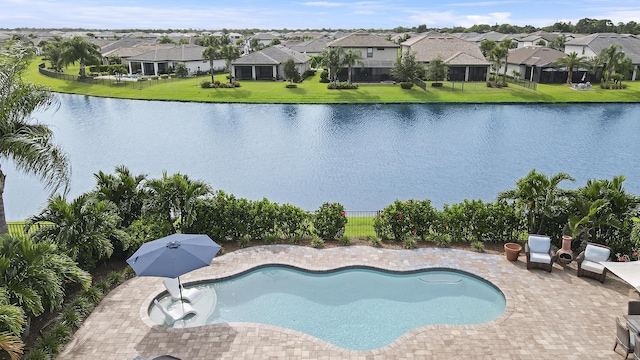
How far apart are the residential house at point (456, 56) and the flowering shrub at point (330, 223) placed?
Answer: 52715mm

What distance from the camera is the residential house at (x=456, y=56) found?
217 ft

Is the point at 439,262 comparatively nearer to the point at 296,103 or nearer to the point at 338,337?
the point at 338,337

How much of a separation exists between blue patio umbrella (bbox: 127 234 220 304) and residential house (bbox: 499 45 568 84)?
212 feet

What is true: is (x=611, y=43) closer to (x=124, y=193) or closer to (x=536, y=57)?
(x=536, y=57)

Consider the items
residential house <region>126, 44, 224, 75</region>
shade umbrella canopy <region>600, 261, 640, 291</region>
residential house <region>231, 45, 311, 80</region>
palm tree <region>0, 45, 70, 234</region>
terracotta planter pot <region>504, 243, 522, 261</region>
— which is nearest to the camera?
shade umbrella canopy <region>600, 261, 640, 291</region>

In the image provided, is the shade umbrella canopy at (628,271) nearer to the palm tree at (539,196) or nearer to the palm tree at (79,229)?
the palm tree at (539,196)

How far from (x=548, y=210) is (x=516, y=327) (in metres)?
5.37

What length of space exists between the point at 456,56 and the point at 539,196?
56221 mm

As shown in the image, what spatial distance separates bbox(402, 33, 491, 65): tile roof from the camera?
66.4 m

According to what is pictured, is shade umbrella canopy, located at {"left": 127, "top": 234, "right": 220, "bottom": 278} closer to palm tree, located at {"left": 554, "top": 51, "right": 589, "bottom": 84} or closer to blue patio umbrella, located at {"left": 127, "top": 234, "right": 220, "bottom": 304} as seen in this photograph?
blue patio umbrella, located at {"left": 127, "top": 234, "right": 220, "bottom": 304}

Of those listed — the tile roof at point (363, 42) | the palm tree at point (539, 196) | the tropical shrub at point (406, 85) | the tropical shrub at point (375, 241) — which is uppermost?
the tile roof at point (363, 42)

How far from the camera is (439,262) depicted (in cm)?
1528

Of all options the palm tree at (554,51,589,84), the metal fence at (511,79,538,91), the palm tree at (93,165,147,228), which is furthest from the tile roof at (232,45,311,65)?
the palm tree at (93,165,147,228)

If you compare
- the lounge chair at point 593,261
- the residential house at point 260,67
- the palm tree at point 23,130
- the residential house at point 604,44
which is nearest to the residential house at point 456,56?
the residential house at point 260,67
